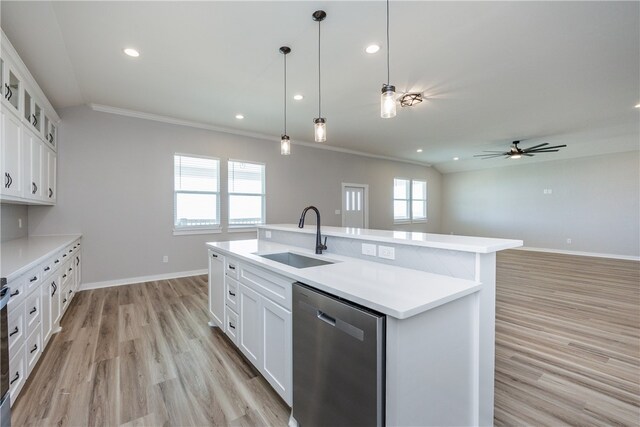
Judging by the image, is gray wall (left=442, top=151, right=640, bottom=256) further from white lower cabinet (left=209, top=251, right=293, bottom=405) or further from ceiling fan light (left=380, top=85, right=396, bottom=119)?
white lower cabinet (left=209, top=251, right=293, bottom=405)

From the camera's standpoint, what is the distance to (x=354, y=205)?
25.2 ft

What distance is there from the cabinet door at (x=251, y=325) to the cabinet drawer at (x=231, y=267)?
16 centimetres

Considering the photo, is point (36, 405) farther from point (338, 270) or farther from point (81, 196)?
point (81, 196)

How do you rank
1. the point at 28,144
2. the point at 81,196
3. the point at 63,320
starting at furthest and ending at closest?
1. the point at 81,196
2. the point at 63,320
3. the point at 28,144

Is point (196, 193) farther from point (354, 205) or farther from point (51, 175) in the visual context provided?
point (354, 205)

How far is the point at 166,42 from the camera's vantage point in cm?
258

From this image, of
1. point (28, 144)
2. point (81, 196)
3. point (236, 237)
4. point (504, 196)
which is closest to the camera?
point (28, 144)

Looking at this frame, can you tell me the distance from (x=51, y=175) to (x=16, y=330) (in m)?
2.81

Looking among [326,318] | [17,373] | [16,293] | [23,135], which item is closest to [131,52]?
[23,135]

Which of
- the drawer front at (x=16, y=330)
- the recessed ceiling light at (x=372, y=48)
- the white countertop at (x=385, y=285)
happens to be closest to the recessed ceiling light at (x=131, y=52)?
the recessed ceiling light at (x=372, y=48)

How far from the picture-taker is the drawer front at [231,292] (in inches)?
90.9

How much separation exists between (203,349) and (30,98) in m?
3.15

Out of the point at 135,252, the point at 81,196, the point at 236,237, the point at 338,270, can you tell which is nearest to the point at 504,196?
the point at 236,237

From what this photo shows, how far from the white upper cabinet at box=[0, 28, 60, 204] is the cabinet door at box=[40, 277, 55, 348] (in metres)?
0.80
